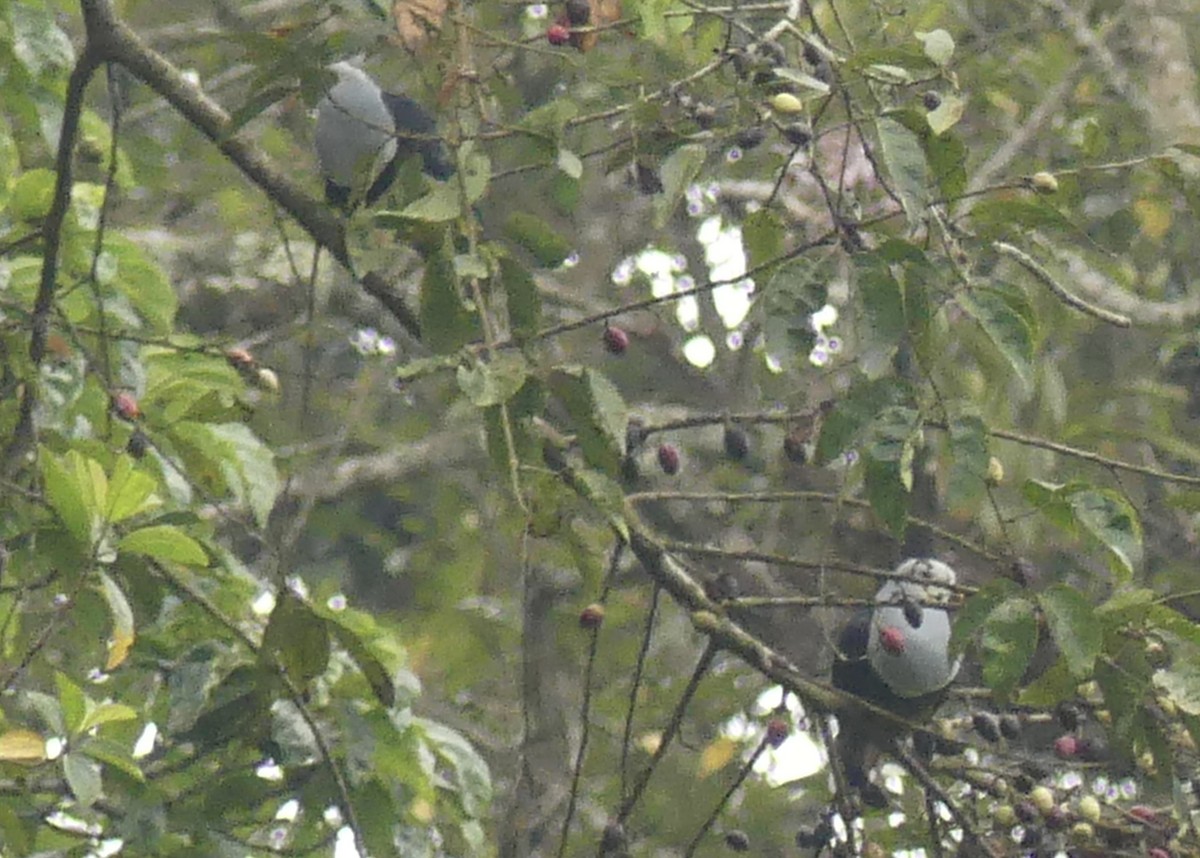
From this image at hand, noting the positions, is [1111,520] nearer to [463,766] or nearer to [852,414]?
[852,414]

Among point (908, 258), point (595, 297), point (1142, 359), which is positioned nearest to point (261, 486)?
point (908, 258)

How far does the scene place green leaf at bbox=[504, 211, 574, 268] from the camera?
2.01 metres

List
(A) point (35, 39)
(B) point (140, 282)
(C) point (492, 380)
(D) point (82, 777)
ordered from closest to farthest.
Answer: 1. (C) point (492, 380)
2. (D) point (82, 777)
3. (A) point (35, 39)
4. (B) point (140, 282)

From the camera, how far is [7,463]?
90.0 inches

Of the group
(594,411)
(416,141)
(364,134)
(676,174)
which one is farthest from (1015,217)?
(364,134)

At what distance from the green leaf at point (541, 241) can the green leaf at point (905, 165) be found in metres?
0.34

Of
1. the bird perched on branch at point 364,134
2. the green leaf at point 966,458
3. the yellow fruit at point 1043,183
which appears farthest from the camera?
the bird perched on branch at point 364,134

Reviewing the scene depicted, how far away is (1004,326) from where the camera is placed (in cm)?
185

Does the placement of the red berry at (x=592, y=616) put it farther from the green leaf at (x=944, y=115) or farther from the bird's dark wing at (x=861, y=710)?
the green leaf at (x=944, y=115)

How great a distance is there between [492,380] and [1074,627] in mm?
528

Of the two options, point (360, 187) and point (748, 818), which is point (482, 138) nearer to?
point (360, 187)

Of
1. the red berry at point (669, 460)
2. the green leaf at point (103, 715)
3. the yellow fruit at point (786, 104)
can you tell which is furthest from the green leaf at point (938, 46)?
the green leaf at point (103, 715)

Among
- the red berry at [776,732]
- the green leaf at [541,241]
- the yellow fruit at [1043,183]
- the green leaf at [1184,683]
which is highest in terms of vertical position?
the yellow fruit at [1043,183]

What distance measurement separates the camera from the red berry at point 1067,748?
2111 millimetres
